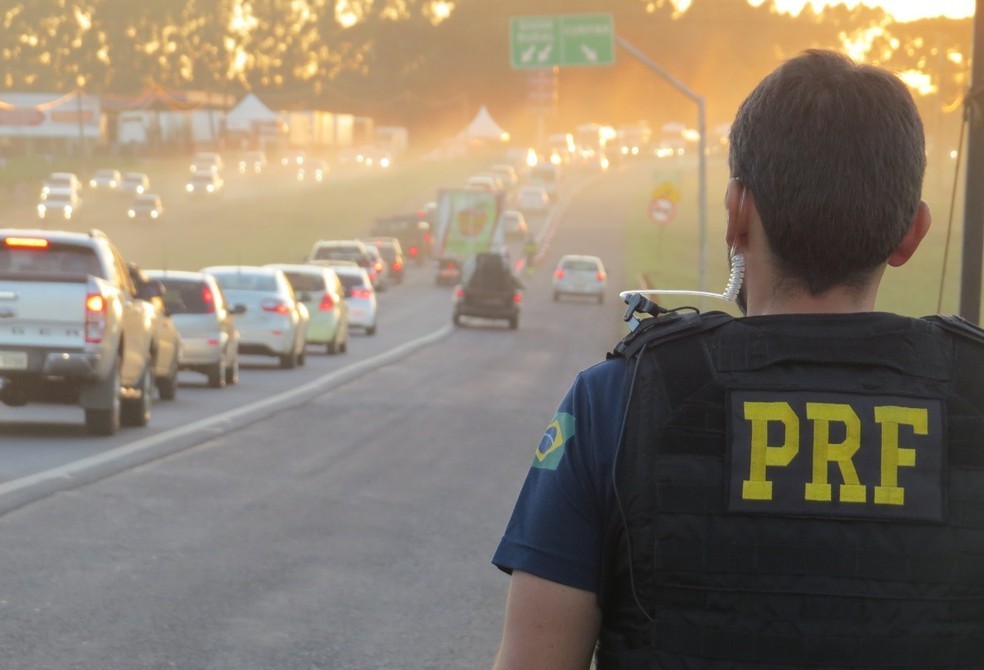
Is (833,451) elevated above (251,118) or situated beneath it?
elevated above

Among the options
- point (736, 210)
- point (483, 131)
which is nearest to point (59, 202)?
point (483, 131)

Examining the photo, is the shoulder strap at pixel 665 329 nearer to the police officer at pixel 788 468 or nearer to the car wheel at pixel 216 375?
the police officer at pixel 788 468

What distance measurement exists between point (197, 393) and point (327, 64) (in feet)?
523

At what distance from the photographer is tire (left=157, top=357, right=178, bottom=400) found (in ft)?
66.0

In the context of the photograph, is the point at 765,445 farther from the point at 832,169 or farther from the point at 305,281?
the point at 305,281

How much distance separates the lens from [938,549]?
8.16 ft

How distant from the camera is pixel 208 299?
23.3 metres

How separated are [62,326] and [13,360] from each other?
0.51 meters

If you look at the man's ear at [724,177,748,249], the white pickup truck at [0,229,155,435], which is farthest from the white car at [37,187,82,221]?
the man's ear at [724,177,748,249]

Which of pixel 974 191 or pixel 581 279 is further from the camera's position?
pixel 581 279

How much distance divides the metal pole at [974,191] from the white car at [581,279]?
141 feet

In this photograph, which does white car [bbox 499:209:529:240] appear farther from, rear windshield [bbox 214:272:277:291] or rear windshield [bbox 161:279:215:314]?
rear windshield [bbox 161:279:215:314]

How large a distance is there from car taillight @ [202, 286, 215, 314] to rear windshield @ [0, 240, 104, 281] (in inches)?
263

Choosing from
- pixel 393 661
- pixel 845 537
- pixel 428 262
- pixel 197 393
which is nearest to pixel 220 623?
pixel 393 661
